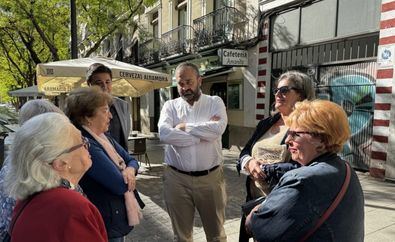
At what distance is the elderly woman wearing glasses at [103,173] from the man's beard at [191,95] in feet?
2.91

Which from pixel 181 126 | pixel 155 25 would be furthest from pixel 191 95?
pixel 155 25

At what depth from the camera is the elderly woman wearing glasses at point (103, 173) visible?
219 centimetres

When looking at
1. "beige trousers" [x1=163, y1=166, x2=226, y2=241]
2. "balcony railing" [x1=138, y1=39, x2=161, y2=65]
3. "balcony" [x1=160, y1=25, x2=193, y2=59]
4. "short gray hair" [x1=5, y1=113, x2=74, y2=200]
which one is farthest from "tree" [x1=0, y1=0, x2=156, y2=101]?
"short gray hair" [x1=5, y1=113, x2=74, y2=200]

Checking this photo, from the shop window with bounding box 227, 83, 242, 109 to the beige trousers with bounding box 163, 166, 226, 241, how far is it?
8.28 m

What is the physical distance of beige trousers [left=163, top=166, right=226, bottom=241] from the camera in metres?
3.04

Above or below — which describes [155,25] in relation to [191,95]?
above

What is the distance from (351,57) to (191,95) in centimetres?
577

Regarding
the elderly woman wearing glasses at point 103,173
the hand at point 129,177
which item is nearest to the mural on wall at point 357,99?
the hand at point 129,177

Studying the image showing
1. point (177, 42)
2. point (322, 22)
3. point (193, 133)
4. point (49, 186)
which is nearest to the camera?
point (49, 186)

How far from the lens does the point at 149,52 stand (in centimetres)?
1739

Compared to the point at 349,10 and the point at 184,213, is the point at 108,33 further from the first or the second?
the point at 184,213

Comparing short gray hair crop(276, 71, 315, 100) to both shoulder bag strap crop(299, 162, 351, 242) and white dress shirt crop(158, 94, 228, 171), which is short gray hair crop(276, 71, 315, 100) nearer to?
white dress shirt crop(158, 94, 228, 171)

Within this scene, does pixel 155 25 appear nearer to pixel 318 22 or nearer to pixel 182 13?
pixel 182 13

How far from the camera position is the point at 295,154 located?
1729 millimetres
